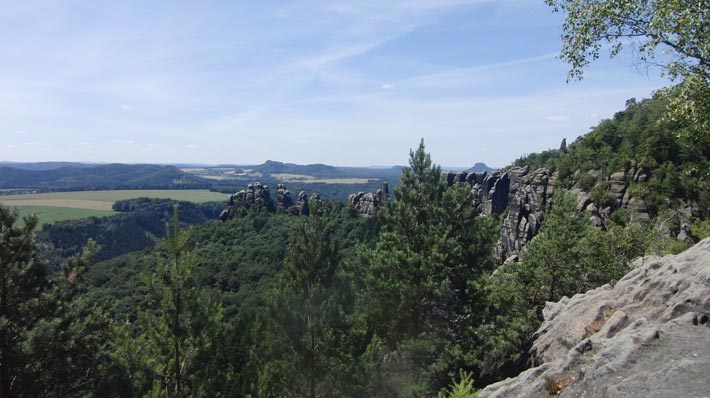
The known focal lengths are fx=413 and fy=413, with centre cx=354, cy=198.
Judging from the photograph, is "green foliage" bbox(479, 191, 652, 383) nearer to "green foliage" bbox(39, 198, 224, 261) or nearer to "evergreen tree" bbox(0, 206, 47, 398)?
"evergreen tree" bbox(0, 206, 47, 398)

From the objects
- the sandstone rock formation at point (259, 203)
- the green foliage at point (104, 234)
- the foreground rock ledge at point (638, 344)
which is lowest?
the green foliage at point (104, 234)

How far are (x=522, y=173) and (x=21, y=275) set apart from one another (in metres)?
82.4

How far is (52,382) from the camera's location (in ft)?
48.7

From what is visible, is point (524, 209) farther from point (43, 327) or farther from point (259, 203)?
point (259, 203)

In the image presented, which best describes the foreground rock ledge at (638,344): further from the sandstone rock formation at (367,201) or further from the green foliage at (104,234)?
the green foliage at (104,234)

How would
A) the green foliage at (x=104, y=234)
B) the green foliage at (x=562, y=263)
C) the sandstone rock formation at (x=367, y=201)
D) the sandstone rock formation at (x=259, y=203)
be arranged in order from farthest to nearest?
the green foliage at (x=104, y=234) → the sandstone rock formation at (x=367, y=201) → the sandstone rock formation at (x=259, y=203) → the green foliage at (x=562, y=263)

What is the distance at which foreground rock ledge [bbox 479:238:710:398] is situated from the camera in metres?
8.25

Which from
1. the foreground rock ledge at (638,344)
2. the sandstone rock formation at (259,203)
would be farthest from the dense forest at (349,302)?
the sandstone rock formation at (259,203)

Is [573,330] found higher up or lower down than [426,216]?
lower down

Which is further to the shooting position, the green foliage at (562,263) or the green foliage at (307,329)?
the green foliage at (562,263)

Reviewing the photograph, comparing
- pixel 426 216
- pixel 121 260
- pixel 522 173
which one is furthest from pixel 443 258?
pixel 121 260

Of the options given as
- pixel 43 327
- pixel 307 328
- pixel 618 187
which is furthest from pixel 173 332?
pixel 618 187

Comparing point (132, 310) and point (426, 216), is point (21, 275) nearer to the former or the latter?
point (426, 216)

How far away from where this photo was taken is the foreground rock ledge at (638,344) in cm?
825
